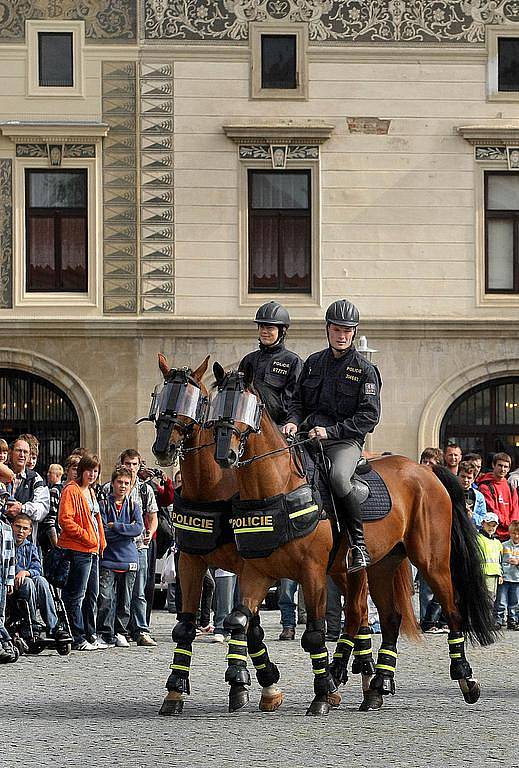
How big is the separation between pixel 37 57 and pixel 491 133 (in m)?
8.14

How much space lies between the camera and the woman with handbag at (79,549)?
1517 cm

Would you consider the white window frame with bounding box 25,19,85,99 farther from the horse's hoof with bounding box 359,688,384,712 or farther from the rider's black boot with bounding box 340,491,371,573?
the horse's hoof with bounding box 359,688,384,712

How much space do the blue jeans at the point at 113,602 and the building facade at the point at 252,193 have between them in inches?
412

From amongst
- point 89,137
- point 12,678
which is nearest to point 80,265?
point 89,137

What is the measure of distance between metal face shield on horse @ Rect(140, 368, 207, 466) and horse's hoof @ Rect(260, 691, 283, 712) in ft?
5.98

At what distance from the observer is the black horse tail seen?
11727mm

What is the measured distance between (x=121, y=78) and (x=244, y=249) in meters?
3.69

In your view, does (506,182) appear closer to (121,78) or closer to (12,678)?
(121,78)

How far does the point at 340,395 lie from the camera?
11.3 metres

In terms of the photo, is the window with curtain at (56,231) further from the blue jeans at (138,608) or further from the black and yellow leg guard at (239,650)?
the black and yellow leg guard at (239,650)

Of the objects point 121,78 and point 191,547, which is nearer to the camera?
point 191,547

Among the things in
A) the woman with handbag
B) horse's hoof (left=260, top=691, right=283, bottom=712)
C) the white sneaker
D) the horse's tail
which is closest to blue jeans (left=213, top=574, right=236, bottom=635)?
the white sneaker

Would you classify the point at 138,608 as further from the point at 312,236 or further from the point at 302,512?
the point at 312,236

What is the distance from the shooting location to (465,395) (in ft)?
90.1
